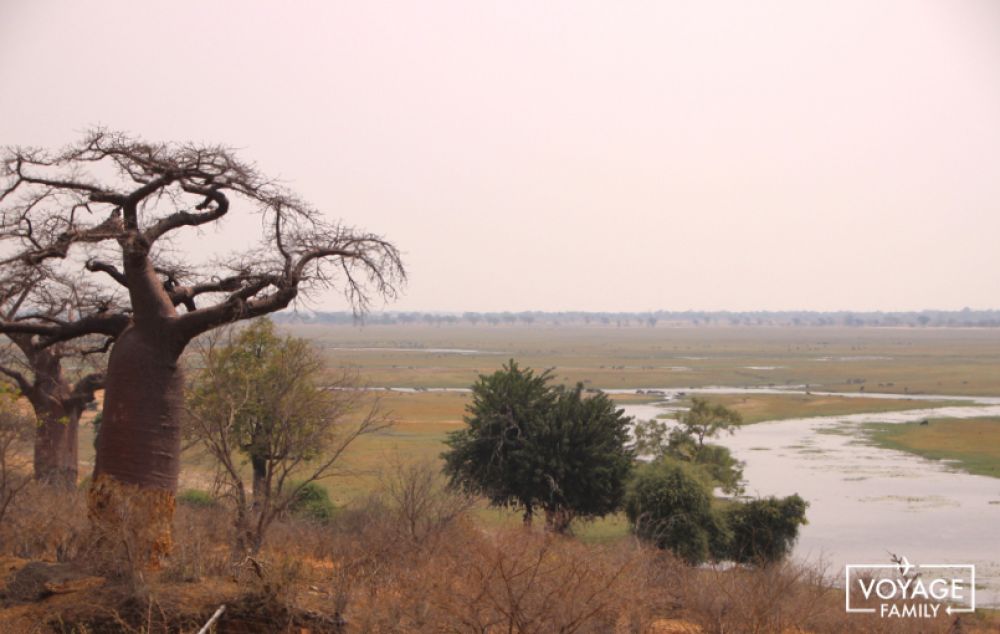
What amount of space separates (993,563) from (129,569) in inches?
808

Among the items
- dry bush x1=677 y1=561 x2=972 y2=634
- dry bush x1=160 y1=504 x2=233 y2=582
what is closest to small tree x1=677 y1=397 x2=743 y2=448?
dry bush x1=677 y1=561 x2=972 y2=634

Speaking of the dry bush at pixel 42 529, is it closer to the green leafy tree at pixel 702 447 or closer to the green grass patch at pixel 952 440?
the green leafy tree at pixel 702 447

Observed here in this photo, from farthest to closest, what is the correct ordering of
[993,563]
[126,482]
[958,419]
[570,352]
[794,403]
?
1. [570,352]
2. [794,403]
3. [958,419]
4. [993,563]
5. [126,482]

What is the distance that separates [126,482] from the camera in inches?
339

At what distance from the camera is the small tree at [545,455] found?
24891 millimetres

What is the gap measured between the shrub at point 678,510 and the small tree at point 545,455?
2.30 meters

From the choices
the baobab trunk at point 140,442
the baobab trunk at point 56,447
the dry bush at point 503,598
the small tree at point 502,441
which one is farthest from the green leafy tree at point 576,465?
the baobab trunk at point 140,442

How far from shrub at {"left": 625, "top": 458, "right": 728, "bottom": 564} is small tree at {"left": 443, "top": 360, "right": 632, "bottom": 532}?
2.30 m

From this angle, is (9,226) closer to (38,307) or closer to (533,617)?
(533,617)

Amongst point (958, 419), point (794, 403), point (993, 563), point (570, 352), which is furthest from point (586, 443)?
point (570, 352)

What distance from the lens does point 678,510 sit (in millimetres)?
21484

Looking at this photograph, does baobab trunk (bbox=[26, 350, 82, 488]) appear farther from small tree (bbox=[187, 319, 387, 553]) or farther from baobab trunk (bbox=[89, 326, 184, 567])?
baobab trunk (bbox=[89, 326, 184, 567])

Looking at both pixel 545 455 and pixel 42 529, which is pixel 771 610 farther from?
pixel 545 455

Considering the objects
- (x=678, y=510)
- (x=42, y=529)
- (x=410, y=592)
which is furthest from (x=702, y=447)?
(x=410, y=592)
